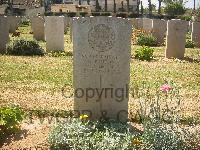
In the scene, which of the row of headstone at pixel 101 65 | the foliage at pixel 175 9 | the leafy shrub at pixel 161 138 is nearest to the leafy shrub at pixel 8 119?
the row of headstone at pixel 101 65

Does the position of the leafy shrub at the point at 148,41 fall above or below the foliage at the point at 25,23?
below

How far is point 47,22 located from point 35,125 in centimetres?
947

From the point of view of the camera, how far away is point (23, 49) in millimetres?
15195

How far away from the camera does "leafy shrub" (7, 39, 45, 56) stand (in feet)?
49.7

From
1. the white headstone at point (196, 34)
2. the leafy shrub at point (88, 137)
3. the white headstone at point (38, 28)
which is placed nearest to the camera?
the leafy shrub at point (88, 137)

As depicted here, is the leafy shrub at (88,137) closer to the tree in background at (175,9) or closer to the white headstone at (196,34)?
the white headstone at (196,34)

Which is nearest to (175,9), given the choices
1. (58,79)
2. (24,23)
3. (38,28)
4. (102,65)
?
(24,23)

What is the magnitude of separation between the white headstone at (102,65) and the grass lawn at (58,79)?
104cm

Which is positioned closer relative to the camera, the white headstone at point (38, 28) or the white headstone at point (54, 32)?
the white headstone at point (54, 32)

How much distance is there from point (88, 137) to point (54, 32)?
10623mm

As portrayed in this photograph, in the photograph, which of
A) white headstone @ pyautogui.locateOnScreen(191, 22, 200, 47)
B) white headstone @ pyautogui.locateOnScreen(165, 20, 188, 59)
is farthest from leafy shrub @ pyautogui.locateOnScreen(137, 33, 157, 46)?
white headstone @ pyautogui.locateOnScreen(165, 20, 188, 59)

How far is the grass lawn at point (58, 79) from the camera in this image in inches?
316

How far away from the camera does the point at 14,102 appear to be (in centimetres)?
789

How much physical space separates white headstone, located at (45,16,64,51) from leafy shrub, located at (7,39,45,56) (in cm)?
70
